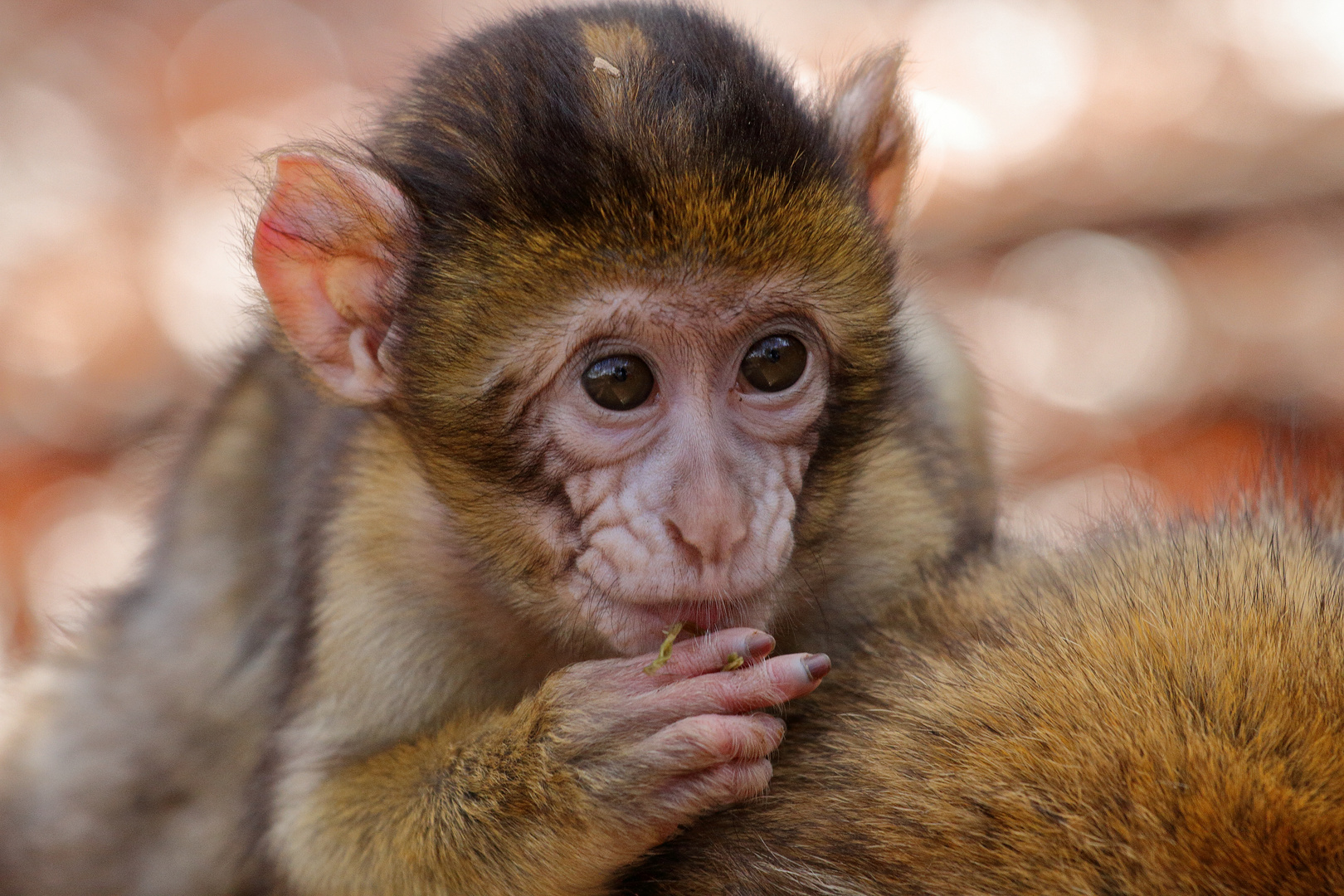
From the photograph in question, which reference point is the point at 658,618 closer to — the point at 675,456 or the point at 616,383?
the point at 675,456

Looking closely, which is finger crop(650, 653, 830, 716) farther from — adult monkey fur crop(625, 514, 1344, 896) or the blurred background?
the blurred background

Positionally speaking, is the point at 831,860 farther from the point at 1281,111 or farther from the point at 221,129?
the point at 221,129

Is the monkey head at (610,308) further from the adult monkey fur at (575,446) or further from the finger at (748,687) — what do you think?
the finger at (748,687)

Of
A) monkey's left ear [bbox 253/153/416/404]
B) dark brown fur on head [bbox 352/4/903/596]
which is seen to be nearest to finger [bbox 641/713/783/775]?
dark brown fur on head [bbox 352/4/903/596]

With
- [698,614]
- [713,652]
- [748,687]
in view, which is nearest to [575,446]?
[698,614]

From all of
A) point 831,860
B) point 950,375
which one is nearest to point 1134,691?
point 831,860

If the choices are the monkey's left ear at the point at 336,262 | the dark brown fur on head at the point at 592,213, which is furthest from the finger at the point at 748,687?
the monkey's left ear at the point at 336,262
